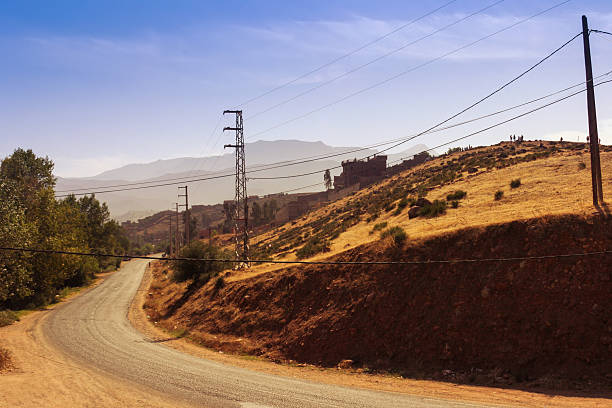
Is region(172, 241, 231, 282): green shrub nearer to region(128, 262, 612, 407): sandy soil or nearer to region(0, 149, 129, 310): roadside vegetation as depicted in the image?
region(0, 149, 129, 310): roadside vegetation

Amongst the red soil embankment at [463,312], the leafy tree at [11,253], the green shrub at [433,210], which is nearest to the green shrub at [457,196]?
the green shrub at [433,210]

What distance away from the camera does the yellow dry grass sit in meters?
24.8

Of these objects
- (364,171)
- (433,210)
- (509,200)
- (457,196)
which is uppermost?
(364,171)

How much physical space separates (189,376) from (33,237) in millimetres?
29956

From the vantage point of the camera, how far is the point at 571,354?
17.6 metres

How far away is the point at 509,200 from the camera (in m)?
31.5

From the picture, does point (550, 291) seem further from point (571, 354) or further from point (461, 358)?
point (461, 358)

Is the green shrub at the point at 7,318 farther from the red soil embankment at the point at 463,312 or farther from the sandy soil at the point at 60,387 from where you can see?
the red soil embankment at the point at 463,312

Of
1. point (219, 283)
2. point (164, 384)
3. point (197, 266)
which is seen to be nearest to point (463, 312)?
point (164, 384)

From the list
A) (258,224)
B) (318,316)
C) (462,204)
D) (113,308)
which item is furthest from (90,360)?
(258,224)

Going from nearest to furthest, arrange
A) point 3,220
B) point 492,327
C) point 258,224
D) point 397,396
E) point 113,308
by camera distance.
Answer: point 397,396
point 492,327
point 3,220
point 113,308
point 258,224

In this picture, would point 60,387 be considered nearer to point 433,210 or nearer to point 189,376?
point 189,376

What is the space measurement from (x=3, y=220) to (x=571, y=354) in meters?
37.3

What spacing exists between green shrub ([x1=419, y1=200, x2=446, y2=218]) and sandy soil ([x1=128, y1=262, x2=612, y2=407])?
54.9 feet
